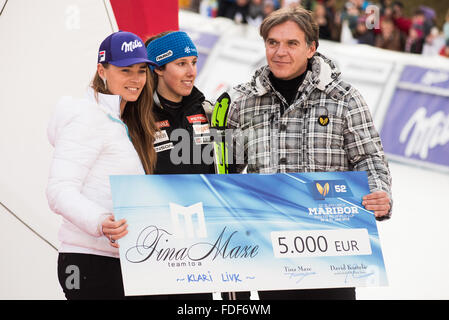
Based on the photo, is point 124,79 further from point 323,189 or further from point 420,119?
point 420,119

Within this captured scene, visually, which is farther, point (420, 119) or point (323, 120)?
point (420, 119)

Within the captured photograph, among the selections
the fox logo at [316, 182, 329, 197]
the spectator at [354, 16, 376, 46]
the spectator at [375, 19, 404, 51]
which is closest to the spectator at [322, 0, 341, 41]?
the spectator at [354, 16, 376, 46]

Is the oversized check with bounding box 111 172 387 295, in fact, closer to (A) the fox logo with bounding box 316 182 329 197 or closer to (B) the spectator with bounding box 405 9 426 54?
(A) the fox logo with bounding box 316 182 329 197

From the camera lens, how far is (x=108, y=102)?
2455 mm

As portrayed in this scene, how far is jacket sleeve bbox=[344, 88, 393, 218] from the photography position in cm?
269

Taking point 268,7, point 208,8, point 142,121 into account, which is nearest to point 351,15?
point 268,7

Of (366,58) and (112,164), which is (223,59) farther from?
(112,164)

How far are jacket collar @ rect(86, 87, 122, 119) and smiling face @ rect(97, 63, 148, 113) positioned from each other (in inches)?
1.4

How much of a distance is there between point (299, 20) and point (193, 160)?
717mm

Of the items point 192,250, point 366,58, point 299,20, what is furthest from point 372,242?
point 366,58

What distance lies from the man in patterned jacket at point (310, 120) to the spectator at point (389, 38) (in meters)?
7.80

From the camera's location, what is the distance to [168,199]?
2.50 metres

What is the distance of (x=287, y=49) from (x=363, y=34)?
26.7 ft

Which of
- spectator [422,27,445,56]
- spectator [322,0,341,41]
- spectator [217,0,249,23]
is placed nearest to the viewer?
spectator [322,0,341,41]
